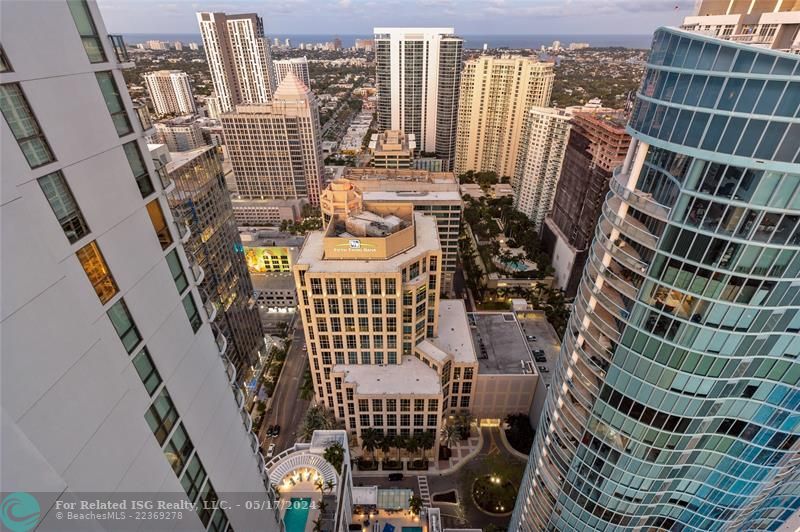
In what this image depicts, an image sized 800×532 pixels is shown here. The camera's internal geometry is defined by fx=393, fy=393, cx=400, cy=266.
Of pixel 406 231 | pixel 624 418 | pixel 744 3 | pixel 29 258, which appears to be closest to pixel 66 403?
pixel 29 258

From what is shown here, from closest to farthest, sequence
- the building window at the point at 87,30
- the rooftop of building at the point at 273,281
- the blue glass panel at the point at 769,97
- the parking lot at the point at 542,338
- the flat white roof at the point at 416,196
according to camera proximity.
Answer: the building window at the point at 87,30 < the blue glass panel at the point at 769,97 < the parking lot at the point at 542,338 < the flat white roof at the point at 416,196 < the rooftop of building at the point at 273,281

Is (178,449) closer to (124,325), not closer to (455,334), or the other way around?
(124,325)

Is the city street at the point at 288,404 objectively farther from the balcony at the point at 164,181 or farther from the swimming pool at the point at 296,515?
the balcony at the point at 164,181

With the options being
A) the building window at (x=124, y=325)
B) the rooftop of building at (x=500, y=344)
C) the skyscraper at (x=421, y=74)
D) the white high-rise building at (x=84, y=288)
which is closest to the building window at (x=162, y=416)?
the white high-rise building at (x=84, y=288)

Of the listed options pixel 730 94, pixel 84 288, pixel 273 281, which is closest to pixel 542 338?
pixel 730 94

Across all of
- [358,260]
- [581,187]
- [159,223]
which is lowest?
[581,187]

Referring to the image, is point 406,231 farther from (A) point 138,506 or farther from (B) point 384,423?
(A) point 138,506
